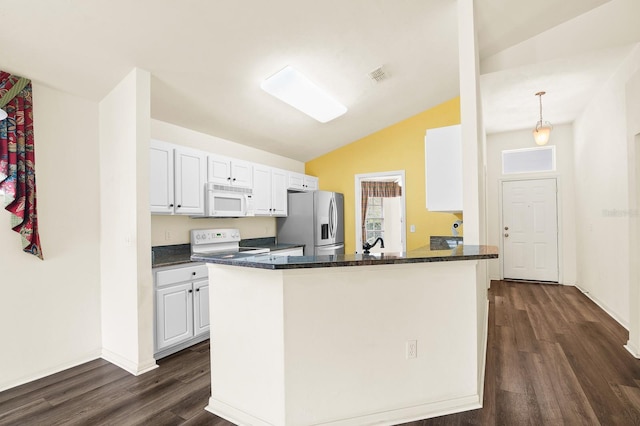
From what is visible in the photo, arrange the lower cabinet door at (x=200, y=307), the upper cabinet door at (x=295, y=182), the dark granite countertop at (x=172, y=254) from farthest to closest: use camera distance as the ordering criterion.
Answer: the upper cabinet door at (x=295, y=182) → the lower cabinet door at (x=200, y=307) → the dark granite countertop at (x=172, y=254)

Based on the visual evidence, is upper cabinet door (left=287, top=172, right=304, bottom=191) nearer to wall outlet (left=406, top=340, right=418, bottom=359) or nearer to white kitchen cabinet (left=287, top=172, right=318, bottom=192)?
white kitchen cabinet (left=287, top=172, right=318, bottom=192)

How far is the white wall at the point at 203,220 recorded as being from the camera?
346 cm

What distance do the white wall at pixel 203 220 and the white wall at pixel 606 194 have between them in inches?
165

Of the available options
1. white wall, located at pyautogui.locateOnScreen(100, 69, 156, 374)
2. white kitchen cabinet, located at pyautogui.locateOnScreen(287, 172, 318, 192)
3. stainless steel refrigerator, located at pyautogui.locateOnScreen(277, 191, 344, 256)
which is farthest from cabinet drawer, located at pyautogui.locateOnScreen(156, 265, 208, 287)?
white kitchen cabinet, located at pyautogui.locateOnScreen(287, 172, 318, 192)

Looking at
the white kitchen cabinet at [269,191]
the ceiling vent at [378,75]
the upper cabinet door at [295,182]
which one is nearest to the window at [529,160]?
the ceiling vent at [378,75]

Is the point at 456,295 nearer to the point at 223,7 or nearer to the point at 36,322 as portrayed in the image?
the point at 223,7

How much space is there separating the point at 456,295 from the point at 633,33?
304cm

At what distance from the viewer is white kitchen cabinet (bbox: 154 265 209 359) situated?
2910 millimetres

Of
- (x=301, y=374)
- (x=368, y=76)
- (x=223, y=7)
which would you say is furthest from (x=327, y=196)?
(x=301, y=374)

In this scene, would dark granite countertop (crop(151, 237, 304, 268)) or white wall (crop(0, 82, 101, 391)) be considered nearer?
white wall (crop(0, 82, 101, 391))

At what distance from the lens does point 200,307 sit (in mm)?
3258

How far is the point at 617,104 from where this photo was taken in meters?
3.65

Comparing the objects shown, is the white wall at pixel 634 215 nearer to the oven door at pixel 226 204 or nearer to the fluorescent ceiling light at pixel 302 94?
the fluorescent ceiling light at pixel 302 94

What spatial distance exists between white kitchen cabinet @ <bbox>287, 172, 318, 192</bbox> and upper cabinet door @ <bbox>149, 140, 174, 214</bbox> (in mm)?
1980
